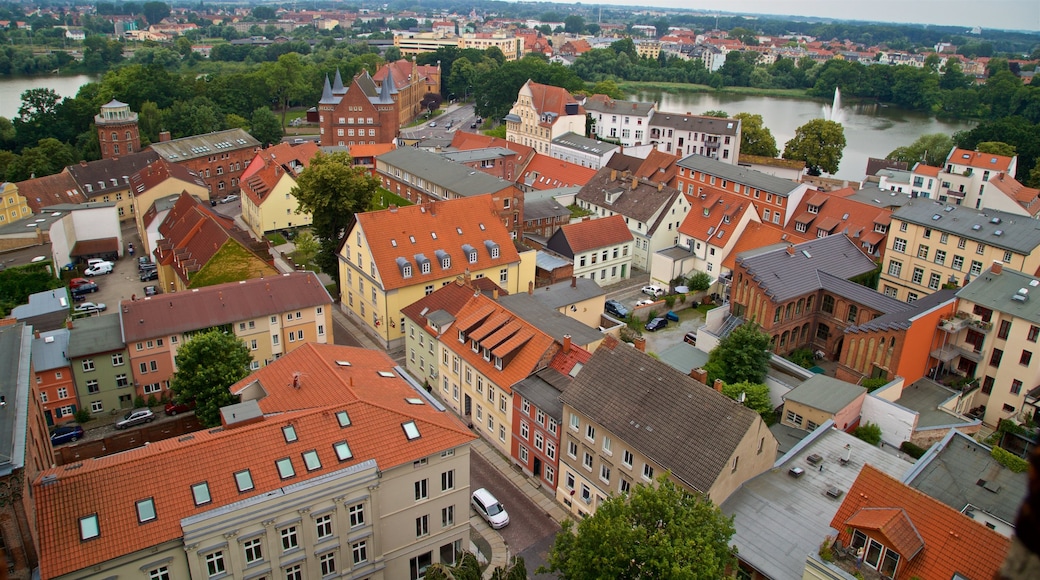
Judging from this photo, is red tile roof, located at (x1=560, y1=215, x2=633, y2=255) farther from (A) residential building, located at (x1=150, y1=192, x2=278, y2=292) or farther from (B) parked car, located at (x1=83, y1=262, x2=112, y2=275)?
(B) parked car, located at (x1=83, y1=262, x2=112, y2=275)

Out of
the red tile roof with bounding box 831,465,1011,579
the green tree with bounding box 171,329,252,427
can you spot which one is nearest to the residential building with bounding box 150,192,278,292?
the green tree with bounding box 171,329,252,427

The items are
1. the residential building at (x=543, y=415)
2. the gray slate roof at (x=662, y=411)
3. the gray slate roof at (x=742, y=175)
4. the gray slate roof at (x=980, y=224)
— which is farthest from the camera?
the gray slate roof at (x=742, y=175)

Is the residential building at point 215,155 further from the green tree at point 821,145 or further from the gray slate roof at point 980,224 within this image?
the gray slate roof at point 980,224

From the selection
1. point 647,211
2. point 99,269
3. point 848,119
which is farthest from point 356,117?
point 848,119

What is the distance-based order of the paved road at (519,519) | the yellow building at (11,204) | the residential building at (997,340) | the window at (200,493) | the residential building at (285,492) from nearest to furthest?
the residential building at (285,492) → the window at (200,493) → the paved road at (519,519) → the residential building at (997,340) → the yellow building at (11,204)

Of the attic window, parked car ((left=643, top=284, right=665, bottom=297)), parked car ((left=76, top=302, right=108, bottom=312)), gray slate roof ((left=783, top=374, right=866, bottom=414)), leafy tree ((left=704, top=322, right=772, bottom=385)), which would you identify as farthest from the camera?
parked car ((left=643, top=284, right=665, bottom=297))

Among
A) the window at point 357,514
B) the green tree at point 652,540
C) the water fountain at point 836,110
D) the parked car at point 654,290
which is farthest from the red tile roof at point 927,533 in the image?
the water fountain at point 836,110

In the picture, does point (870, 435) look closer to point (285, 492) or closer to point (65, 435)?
point (285, 492)
